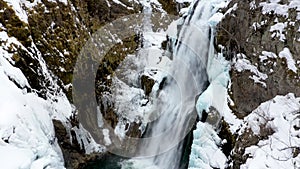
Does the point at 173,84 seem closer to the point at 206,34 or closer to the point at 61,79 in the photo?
the point at 206,34

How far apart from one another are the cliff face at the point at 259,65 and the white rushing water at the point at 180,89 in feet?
2.27

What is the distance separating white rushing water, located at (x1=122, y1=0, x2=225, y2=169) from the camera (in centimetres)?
672

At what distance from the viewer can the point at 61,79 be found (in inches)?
271

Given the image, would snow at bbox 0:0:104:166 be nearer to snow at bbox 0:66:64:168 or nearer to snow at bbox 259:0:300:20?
snow at bbox 0:66:64:168

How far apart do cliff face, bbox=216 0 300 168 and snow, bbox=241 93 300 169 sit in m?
0.01

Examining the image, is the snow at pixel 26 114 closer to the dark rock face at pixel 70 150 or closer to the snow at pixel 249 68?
the dark rock face at pixel 70 150

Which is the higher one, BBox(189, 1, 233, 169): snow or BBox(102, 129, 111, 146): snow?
BBox(189, 1, 233, 169): snow

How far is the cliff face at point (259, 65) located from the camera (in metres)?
5.02

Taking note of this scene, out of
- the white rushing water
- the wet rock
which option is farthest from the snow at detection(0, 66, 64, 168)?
the wet rock

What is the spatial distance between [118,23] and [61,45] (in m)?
1.93

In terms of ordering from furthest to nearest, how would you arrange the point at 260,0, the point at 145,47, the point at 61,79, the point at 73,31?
the point at 145,47 < the point at 73,31 < the point at 61,79 < the point at 260,0

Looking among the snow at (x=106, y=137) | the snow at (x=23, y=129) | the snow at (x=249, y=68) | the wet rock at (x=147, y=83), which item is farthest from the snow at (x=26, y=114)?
the snow at (x=249, y=68)

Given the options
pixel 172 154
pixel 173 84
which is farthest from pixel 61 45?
pixel 172 154

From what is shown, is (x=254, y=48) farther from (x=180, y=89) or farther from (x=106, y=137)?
(x=106, y=137)
